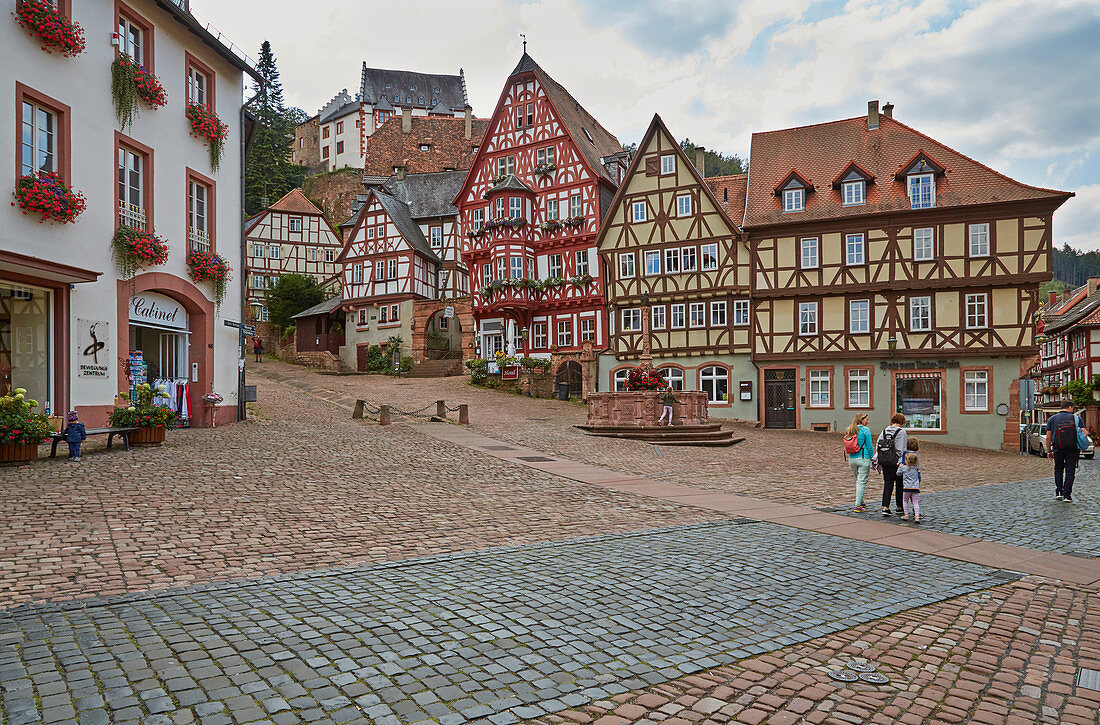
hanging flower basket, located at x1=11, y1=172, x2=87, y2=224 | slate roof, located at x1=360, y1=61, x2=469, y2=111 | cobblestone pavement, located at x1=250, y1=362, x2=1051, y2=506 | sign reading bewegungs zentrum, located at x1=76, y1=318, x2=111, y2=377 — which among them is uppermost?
slate roof, located at x1=360, y1=61, x2=469, y2=111

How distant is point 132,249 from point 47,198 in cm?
269

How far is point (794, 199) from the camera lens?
1326 inches

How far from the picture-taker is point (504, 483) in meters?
13.7

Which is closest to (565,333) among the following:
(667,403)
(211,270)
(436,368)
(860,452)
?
(436,368)

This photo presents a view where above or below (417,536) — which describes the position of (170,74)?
above

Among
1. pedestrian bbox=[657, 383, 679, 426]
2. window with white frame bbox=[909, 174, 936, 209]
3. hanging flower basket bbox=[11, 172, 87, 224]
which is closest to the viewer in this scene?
hanging flower basket bbox=[11, 172, 87, 224]

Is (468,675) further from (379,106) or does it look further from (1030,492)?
(379,106)

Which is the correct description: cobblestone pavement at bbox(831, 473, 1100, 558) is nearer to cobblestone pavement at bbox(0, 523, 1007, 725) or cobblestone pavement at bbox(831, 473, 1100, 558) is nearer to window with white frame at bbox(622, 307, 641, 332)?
cobblestone pavement at bbox(0, 523, 1007, 725)

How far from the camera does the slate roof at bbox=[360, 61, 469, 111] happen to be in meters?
97.4

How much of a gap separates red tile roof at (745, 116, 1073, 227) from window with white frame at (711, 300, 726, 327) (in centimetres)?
363

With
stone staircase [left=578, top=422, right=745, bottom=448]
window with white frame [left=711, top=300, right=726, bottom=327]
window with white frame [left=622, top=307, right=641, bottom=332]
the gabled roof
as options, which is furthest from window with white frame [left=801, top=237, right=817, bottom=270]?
the gabled roof

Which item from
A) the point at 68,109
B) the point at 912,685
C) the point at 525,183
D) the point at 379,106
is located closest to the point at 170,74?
the point at 68,109

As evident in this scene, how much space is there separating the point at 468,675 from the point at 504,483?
8965 mm

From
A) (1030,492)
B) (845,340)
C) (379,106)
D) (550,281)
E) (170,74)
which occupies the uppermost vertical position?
(379,106)
